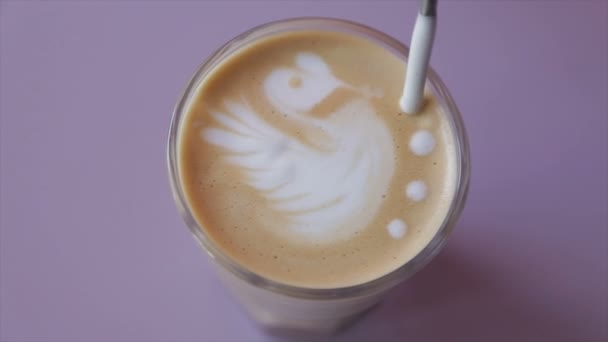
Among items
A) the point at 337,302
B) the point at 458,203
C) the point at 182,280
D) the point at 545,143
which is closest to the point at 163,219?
the point at 182,280

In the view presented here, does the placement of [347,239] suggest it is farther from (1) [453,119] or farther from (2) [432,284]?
(2) [432,284]

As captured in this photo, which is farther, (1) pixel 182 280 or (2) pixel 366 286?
(1) pixel 182 280

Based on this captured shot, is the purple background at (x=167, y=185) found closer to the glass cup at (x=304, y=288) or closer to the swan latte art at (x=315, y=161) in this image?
the glass cup at (x=304, y=288)

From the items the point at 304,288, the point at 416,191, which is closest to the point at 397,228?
the point at 416,191

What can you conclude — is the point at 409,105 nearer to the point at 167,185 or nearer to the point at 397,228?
the point at 397,228

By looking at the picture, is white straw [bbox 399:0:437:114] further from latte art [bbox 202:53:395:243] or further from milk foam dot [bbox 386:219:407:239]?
milk foam dot [bbox 386:219:407:239]

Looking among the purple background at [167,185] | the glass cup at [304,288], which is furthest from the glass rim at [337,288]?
the purple background at [167,185]

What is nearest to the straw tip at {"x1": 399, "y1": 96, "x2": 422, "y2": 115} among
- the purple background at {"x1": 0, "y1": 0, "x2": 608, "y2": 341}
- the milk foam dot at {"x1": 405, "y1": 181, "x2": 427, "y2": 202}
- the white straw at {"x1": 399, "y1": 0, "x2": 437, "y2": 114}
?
the white straw at {"x1": 399, "y1": 0, "x2": 437, "y2": 114}
